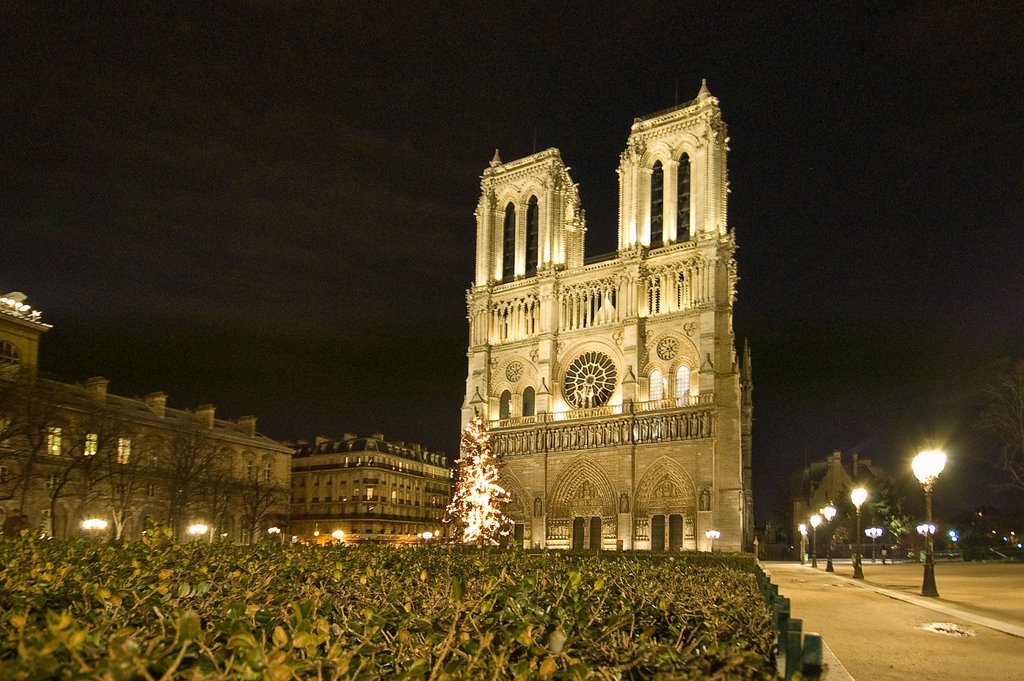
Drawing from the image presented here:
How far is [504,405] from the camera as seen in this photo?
203 feet

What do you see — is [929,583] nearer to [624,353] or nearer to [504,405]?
[624,353]

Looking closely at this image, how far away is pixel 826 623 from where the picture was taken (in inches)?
606

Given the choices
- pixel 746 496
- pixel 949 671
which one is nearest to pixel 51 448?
pixel 746 496

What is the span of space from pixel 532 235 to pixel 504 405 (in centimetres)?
1290

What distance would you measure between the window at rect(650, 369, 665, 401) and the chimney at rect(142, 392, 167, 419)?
32.9 meters

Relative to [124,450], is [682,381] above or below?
above

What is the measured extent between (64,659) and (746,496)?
61.3 meters

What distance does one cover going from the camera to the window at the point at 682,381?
54.4m

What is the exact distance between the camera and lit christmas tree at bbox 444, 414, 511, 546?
54719 mm

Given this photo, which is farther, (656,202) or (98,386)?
(656,202)

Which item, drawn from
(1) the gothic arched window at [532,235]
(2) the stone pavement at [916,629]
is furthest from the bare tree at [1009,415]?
(1) the gothic arched window at [532,235]

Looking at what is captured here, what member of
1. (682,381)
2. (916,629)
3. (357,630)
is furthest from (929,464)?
(682,381)

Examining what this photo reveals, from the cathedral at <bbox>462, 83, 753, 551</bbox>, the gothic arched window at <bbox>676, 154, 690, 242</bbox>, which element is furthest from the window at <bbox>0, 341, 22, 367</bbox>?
the gothic arched window at <bbox>676, 154, 690, 242</bbox>

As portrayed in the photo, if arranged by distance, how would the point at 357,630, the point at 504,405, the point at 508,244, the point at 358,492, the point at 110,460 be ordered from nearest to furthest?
1. the point at 357,630
2. the point at 110,460
3. the point at 504,405
4. the point at 508,244
5. the point at 358,492
